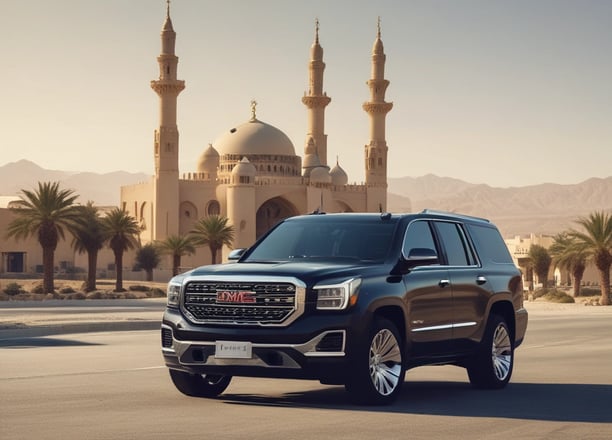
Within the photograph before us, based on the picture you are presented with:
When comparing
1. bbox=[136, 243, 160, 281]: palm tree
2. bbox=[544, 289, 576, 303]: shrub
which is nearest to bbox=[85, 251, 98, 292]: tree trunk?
bbox=[136, 243, 160, 281]: palm tree

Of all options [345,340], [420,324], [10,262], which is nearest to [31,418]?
[345,340]

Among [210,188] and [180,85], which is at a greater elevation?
[180,85]

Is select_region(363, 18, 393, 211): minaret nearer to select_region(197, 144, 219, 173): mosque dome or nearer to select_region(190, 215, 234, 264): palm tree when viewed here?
select_region(197, 144, 219, 173): mosque dome

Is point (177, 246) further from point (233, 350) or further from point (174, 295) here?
point (233, 350)

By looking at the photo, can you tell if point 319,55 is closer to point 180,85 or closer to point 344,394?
point 180,85

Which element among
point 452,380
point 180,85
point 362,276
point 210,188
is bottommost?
point 452,380

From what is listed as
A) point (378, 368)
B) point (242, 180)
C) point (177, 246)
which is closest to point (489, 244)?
point (378, 368)

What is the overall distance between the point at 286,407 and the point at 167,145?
9339 centimetres

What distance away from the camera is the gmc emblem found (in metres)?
11.3

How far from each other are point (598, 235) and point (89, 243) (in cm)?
2805

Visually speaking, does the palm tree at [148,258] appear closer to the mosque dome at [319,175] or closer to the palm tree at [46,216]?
the mosque dome at [319,175]

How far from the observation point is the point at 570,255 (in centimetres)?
6525

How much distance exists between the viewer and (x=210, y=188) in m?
108

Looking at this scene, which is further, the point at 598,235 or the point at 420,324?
the point at 598,235
